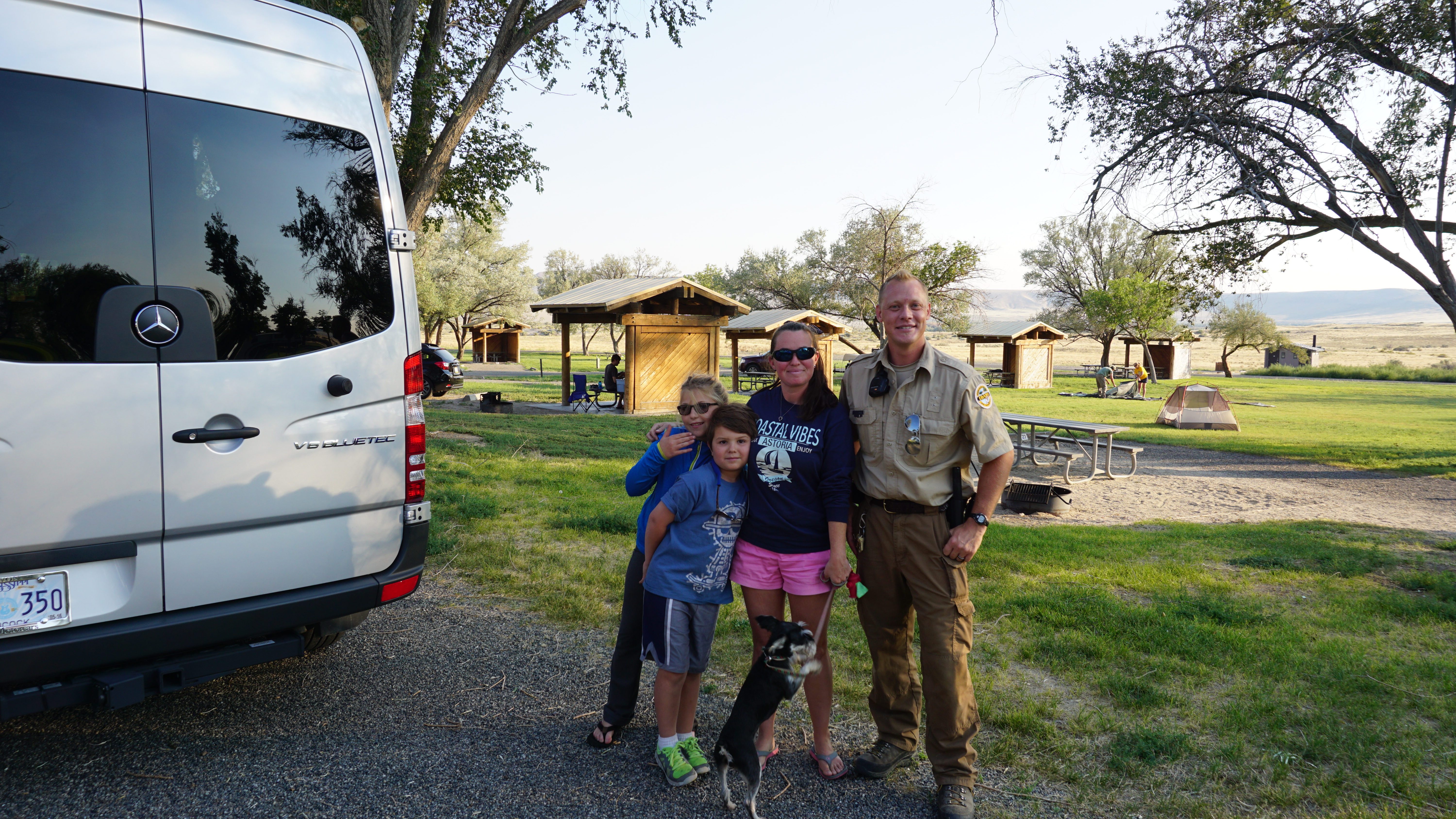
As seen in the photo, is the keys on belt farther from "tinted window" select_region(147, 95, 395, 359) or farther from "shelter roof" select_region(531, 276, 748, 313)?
"shelter roof" select_region(531, 276, 748, 313)

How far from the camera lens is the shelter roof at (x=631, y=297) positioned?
19.1 meters

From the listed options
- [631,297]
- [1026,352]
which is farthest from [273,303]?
[1026,352]

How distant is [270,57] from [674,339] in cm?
1755

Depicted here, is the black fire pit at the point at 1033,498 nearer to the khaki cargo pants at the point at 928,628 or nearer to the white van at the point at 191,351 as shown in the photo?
the khaki cargo pants at the point at 928,628

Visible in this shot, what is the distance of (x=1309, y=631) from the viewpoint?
4754mm

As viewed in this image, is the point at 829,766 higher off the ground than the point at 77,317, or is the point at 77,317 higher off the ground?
the point at 77,317

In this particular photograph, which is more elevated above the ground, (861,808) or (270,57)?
(270,57)

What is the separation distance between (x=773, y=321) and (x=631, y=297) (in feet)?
29.4

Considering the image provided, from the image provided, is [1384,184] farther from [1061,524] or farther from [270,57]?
[270,57]

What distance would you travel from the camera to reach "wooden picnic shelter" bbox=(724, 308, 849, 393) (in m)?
24.5

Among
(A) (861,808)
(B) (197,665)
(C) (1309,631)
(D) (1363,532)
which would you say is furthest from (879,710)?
(D) (1363,532)

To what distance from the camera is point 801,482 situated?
9.83 ft

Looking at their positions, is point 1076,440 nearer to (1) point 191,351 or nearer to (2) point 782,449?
(2) point 782,449

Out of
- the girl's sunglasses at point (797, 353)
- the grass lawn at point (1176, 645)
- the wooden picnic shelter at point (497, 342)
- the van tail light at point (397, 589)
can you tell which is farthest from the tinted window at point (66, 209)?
the wooden picnic shelter at point (497, 342)
